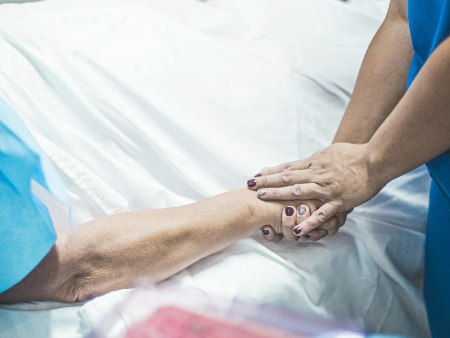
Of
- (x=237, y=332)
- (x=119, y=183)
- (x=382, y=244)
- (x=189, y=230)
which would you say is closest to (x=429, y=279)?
(x=382, y=244)

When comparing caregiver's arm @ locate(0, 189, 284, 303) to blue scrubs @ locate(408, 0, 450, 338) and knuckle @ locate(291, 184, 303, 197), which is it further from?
blue scrubs @ locate(408, 0, 450, 338)

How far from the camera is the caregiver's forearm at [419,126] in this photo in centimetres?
88

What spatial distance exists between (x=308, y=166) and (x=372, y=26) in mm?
546

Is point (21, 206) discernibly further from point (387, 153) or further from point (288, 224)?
point (387, 153)

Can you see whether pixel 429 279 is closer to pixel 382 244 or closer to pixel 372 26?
pixel 382 244

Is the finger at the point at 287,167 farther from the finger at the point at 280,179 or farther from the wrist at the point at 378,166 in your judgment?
the wrist at the point at 378,166

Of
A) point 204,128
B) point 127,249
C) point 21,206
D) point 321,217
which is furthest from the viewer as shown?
point 204,128

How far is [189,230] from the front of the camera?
3.35 ft

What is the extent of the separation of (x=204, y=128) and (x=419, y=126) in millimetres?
419

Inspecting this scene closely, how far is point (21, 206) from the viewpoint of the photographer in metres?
0.85

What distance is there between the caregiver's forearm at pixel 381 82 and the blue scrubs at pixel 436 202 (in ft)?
0.27

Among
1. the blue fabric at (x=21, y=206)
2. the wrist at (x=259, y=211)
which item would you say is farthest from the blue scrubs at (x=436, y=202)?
the blue fabric at (x=21, y=206)

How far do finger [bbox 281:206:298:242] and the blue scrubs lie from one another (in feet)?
0.81

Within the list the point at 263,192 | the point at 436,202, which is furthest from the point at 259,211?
the point at 436,202
